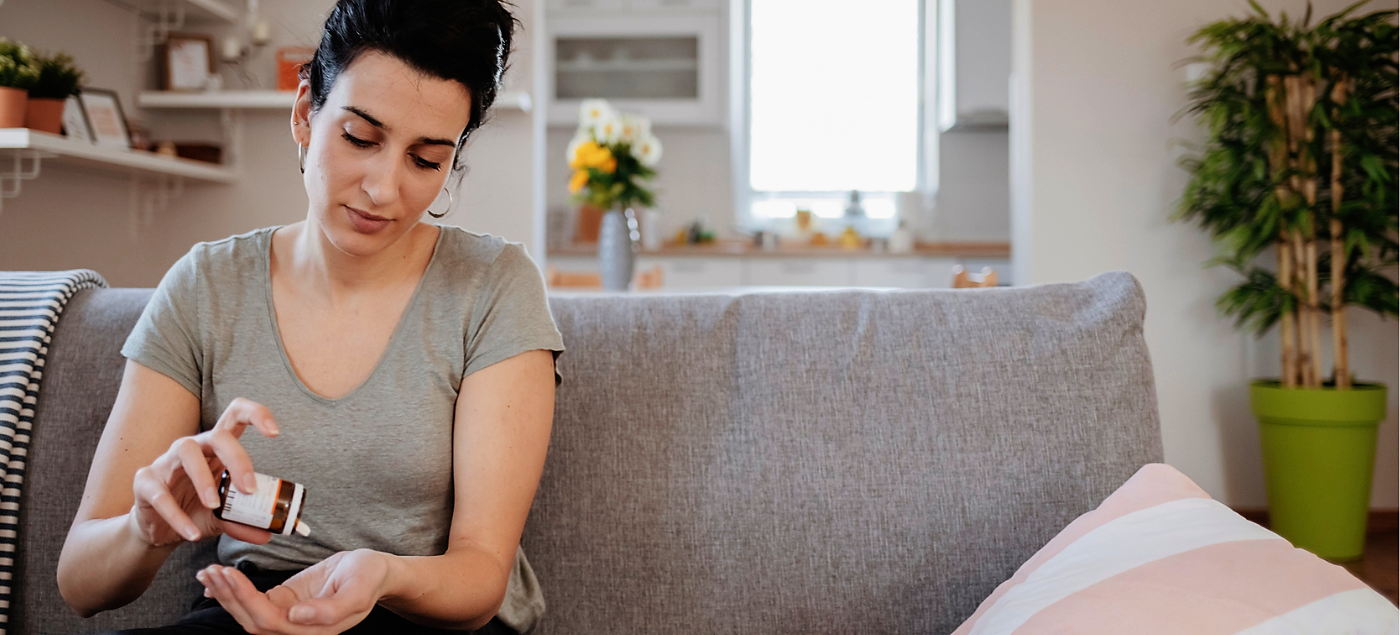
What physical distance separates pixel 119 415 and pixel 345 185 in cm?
33

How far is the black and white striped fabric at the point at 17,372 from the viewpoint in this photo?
115cm

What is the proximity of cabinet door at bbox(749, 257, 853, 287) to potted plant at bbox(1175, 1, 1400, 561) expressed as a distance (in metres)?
2.19

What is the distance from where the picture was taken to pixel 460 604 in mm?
852

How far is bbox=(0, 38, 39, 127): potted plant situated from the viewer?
76.8 inches

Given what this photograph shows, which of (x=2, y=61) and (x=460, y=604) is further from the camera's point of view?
(x=2, y=61)

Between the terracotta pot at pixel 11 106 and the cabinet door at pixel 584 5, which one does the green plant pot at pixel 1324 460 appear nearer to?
the terracotta pot at pixel 11 106

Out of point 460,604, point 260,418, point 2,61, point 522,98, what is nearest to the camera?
point 260,418

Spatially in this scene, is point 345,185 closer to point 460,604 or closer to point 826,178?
point 460,604

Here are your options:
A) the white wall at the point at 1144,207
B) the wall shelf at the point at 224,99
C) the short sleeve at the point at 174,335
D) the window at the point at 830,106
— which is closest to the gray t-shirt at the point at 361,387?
the short sleeve at the point at 174,335

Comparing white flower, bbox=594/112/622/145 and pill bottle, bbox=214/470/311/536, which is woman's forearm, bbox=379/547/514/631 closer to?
pill bottle, bbox=214/470/311/536

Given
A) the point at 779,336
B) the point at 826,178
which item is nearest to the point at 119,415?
the point at 779,336

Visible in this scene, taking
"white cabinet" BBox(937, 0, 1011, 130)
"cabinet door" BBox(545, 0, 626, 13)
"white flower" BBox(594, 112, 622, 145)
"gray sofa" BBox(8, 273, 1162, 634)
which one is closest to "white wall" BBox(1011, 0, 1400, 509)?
"white flower" BBox(594, 112, 622, 145)

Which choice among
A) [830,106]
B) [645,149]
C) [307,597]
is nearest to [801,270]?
[830,106]

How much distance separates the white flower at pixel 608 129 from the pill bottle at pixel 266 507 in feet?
6.50
